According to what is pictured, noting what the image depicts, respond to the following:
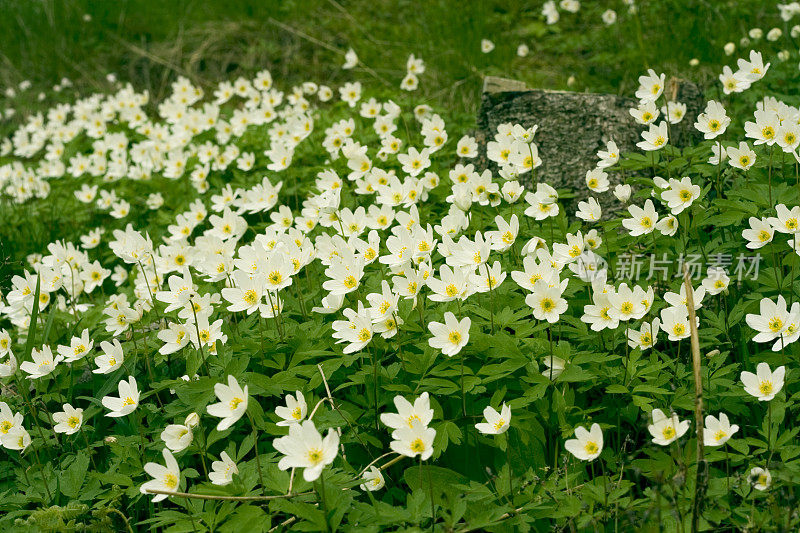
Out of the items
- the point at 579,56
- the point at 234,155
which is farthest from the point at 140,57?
the point at 579,56

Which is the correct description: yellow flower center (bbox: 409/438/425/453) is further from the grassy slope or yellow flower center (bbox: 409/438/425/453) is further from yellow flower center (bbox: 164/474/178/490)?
the grassy slope

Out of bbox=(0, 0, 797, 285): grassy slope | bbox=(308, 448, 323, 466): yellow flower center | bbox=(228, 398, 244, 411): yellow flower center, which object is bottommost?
bbox=(308, 448, 323, 466): yellow flower center

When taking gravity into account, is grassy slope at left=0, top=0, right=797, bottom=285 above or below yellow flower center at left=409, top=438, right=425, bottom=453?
above

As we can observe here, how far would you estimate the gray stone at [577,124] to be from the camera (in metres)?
4.05

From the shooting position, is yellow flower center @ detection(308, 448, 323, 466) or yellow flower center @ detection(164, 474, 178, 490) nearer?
yellow flower center @ detection(308, 448, 323, 466)

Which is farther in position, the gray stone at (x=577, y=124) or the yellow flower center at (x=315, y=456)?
the gray stone at (x=577, y=124)

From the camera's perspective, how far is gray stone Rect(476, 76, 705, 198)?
4055 millimetres

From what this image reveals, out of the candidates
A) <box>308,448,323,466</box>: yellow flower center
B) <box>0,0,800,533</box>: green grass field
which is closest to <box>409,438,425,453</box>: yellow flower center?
<box>0,0,800,533</box>: green grass field

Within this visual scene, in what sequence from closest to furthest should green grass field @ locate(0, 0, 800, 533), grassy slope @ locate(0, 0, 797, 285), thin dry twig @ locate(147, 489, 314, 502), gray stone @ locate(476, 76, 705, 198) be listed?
thin dry twig @ locate(147, 489, 314, 502) < green grass field @ locate(0, 0, 800, 533) < gray stone @ locate(476, 76, 705, 198) < grassy slope @ locate(0, 0, 797, 285)

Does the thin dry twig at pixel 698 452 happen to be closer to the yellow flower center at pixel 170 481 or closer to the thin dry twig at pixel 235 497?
the thin dry twig at pixel 235 497

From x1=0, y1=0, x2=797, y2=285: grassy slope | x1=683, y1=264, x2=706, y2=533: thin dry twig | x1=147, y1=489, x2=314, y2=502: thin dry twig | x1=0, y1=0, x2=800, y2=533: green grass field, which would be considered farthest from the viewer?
x1=0, y1=0, x2=797, y2=285: grassy slope

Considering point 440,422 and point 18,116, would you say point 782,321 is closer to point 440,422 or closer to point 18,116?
point 440,422

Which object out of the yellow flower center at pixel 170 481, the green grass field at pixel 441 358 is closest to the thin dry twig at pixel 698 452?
the green grass field at pixel 441 358

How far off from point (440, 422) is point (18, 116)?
7133mm
